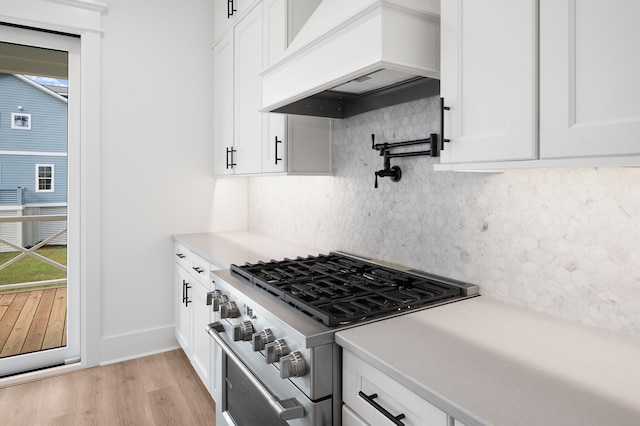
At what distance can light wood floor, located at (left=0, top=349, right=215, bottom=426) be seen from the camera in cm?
220

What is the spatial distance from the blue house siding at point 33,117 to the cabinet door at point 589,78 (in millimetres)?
2973

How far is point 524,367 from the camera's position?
906 mm

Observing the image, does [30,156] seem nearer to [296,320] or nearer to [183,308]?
[183,308]

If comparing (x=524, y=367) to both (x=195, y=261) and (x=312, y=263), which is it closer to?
(x=312, y=263)

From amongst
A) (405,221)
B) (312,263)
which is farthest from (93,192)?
(405,221)

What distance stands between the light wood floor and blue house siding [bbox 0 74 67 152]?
5.09 feet

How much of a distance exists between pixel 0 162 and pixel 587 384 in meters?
A: 3.25

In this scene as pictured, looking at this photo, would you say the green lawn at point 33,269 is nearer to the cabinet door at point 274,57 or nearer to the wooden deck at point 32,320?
the wooden deck at point 32,320

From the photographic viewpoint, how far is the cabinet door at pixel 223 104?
9.21 ft

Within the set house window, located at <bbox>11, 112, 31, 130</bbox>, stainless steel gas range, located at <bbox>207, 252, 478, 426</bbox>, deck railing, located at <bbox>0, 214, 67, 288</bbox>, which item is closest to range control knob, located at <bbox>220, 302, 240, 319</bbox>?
stainless steel gas range, located at <bbox>207, 252, 478, 426</bbox>

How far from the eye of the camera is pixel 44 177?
2.75 m

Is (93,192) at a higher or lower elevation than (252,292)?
higher

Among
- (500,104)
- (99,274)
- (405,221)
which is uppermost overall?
(500,104)

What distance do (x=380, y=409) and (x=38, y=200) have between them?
9.20ft
